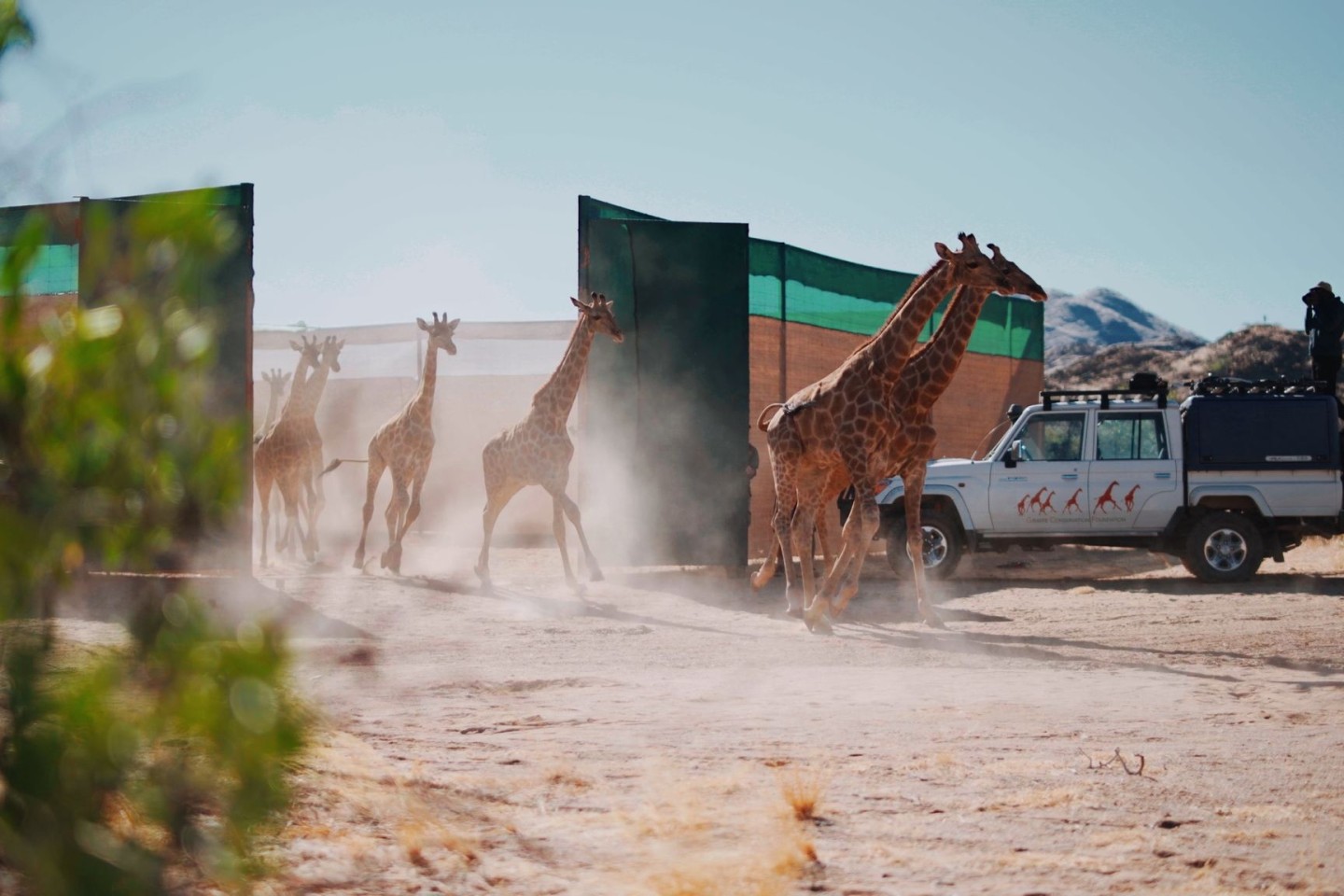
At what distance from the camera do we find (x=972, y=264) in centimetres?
971

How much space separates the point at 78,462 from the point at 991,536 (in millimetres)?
13219

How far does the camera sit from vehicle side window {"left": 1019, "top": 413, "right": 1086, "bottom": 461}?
44.9 feet

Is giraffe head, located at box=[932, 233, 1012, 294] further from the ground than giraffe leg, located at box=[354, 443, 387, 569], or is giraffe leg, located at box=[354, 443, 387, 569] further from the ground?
giraffe head, located at box=[932, 233, 1012, 294]

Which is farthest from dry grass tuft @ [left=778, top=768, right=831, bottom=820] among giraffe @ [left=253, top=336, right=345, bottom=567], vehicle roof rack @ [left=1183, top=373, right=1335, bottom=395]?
giraffe @ [left=253, top=336, right=345, bottom=567]

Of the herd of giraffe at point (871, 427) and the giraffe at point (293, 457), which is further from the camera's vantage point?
the giraffe at point (293, 457)

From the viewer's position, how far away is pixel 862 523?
9.52m

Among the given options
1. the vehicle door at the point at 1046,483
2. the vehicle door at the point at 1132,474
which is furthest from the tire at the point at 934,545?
the vehicle door at the point at 1132,474

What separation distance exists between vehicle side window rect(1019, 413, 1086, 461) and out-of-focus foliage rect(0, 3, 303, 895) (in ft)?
42.9

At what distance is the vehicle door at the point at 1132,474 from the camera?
13.3 meters

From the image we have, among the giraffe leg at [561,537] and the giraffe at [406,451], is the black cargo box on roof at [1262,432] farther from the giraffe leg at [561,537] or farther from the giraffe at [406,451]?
the giraffe at [406,451]

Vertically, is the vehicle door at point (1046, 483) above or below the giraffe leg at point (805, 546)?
above

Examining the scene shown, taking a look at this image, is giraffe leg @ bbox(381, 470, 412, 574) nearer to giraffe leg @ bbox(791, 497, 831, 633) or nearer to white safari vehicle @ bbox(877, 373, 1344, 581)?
giraffe leg @ bbox(791, 497, 831, 633)

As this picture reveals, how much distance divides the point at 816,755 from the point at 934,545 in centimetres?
919

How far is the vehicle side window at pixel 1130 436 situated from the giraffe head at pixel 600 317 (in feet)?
17.7
